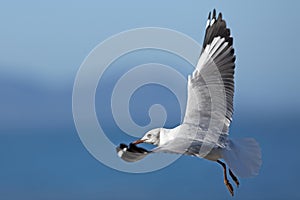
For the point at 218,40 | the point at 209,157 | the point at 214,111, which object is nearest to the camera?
the point at 209,157

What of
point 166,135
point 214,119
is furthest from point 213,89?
point 166,135

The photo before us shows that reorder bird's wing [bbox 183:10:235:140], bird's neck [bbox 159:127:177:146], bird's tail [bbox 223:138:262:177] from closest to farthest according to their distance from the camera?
bird's tail [bbox 223:138:262:177], bird's neck [bbox 159:127:177:146], bird's wing [bbox 183:10:235:140]

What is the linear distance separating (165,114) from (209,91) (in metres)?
0.36

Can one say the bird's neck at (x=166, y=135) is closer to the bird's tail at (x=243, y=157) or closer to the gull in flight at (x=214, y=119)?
the gull in flight at (x=214, y=119)

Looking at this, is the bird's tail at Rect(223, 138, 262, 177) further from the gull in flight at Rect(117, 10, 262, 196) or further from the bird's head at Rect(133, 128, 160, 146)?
Result: the bird's head at Rect(133, 128, 160, 146)

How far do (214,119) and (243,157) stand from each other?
0.38m

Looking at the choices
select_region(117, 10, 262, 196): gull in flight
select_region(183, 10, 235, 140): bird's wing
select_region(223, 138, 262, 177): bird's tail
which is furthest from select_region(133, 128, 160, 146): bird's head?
select_region(223, 138, 262, 177): bird's tail

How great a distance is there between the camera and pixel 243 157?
458 centimetres

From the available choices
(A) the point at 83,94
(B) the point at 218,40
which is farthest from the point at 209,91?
(A) the point at 83,94

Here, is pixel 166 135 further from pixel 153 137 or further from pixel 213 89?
pixel 213 89

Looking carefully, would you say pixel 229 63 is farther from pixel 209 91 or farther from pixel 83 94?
pixel 83 94

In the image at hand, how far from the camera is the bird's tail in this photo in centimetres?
446

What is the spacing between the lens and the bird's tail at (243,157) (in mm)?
4465

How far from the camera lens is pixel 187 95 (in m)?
4.92
